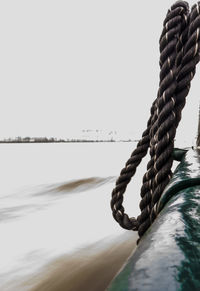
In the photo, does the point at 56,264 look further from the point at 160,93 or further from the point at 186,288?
the point at 186,288

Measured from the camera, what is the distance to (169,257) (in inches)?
13.1

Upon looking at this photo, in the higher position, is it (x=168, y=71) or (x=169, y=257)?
(x=168, y=71)

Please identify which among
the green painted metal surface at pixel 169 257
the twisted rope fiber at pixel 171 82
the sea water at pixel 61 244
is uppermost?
the twisted rope fiber at pixel 171 82

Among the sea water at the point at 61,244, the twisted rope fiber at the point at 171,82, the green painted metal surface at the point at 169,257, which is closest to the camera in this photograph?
the green painted metal surface at the point at 169,257

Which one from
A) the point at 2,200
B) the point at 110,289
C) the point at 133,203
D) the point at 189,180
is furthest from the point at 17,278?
the point at 2,200

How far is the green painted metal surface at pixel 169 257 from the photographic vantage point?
0.92 feet

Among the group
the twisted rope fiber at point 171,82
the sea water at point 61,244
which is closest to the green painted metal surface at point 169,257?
the twisted rope fiber at point 171,82

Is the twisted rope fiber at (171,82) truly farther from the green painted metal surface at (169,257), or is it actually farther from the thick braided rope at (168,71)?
the green painted metal surface at (169,257)

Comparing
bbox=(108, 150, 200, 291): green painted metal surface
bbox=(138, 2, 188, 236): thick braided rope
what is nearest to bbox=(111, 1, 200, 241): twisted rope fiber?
bbox=(138, 2, 188, 236): thick braided rope

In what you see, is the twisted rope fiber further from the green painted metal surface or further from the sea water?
the sea water

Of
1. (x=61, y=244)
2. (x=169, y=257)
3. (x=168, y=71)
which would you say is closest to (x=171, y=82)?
(x=168, y=71)

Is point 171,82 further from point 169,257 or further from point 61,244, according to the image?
point 61,244

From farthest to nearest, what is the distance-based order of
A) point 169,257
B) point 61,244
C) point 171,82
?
point 61,244
point 171,82
point 169,257

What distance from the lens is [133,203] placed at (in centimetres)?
522
